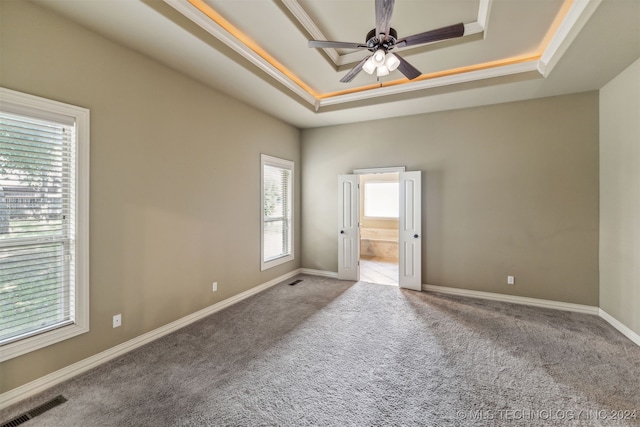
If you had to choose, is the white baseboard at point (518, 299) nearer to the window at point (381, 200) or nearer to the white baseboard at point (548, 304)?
the white baseboard at point (548, 304)

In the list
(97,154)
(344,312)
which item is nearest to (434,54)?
(344,312)

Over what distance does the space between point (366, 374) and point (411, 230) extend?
2.78m

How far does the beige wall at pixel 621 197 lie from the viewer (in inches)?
116

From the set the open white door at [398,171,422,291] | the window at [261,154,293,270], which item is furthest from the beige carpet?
the window at [261,154,293,270]

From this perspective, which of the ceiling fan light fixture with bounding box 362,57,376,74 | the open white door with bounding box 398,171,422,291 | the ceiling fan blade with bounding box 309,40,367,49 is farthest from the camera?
the open white door with bounding box 398,171,422,291

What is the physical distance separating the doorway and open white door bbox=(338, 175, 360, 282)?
1.70m

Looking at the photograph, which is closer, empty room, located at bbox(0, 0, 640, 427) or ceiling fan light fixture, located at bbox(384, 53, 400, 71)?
empty room, located at bbox(0, 0, 640, 427)

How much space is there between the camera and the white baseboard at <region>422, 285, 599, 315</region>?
3.73 metres

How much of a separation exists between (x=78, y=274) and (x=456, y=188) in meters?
4.87

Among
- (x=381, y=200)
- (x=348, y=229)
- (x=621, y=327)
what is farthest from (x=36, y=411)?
(x=381, y=200)

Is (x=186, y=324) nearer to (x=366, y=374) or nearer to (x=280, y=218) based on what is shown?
(x=366, y=374)

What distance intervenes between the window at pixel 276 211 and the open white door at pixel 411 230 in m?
2.12

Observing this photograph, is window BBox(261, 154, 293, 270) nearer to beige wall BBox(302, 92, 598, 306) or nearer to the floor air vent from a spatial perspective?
beige wall BBox(302, 92, 598, 306)

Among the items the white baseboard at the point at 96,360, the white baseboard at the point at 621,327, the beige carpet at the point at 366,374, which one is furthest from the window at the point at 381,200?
the white baseboard at the point at 96,360
